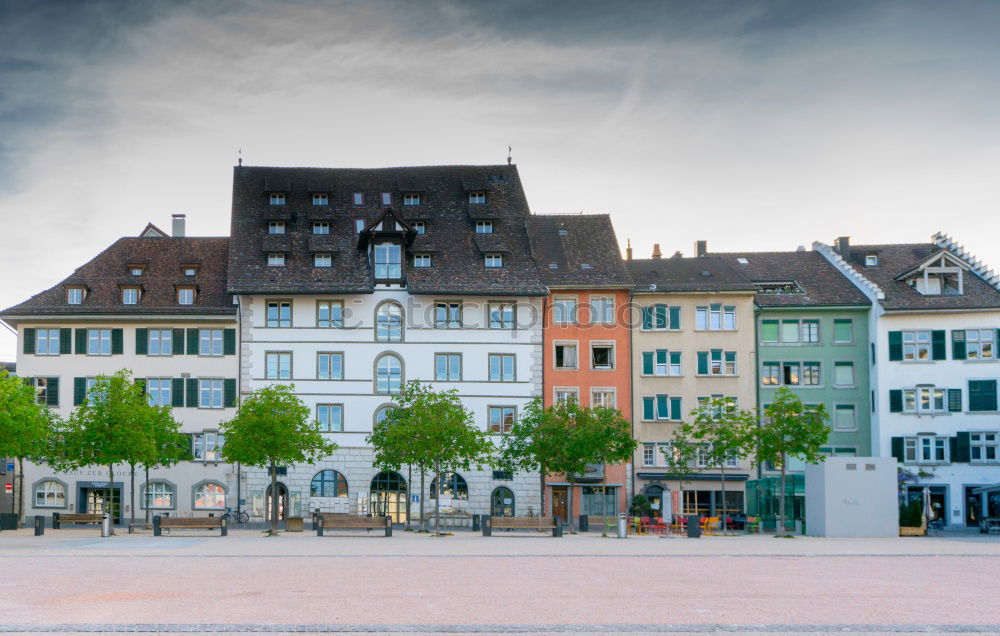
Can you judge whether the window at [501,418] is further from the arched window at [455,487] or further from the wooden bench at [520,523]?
the wooden bench at [520,523]

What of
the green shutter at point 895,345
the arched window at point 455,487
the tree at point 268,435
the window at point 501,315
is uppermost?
the window at point 501,315

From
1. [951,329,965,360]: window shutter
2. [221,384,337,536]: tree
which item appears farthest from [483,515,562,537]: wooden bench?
[951,329,965,360]: window shutter

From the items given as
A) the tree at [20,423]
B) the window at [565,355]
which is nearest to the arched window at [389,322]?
the window at [565,355]

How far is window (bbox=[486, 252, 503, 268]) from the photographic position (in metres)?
72.8

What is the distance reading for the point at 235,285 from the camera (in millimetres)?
70312

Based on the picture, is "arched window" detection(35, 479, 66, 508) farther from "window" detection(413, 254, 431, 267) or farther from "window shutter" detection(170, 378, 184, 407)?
"window" detection(413, 254, 431, 267)

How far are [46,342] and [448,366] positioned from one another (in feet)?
73.3

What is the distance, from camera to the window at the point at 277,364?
70.8m

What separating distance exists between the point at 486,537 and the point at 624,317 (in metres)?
23.3

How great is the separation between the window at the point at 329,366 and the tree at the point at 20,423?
15611mm

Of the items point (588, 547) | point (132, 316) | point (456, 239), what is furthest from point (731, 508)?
point (132, 316)

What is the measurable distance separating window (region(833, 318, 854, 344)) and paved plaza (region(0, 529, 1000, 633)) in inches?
1144

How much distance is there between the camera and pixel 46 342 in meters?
70.6

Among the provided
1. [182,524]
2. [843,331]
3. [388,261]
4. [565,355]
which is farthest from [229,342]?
[843,331]
